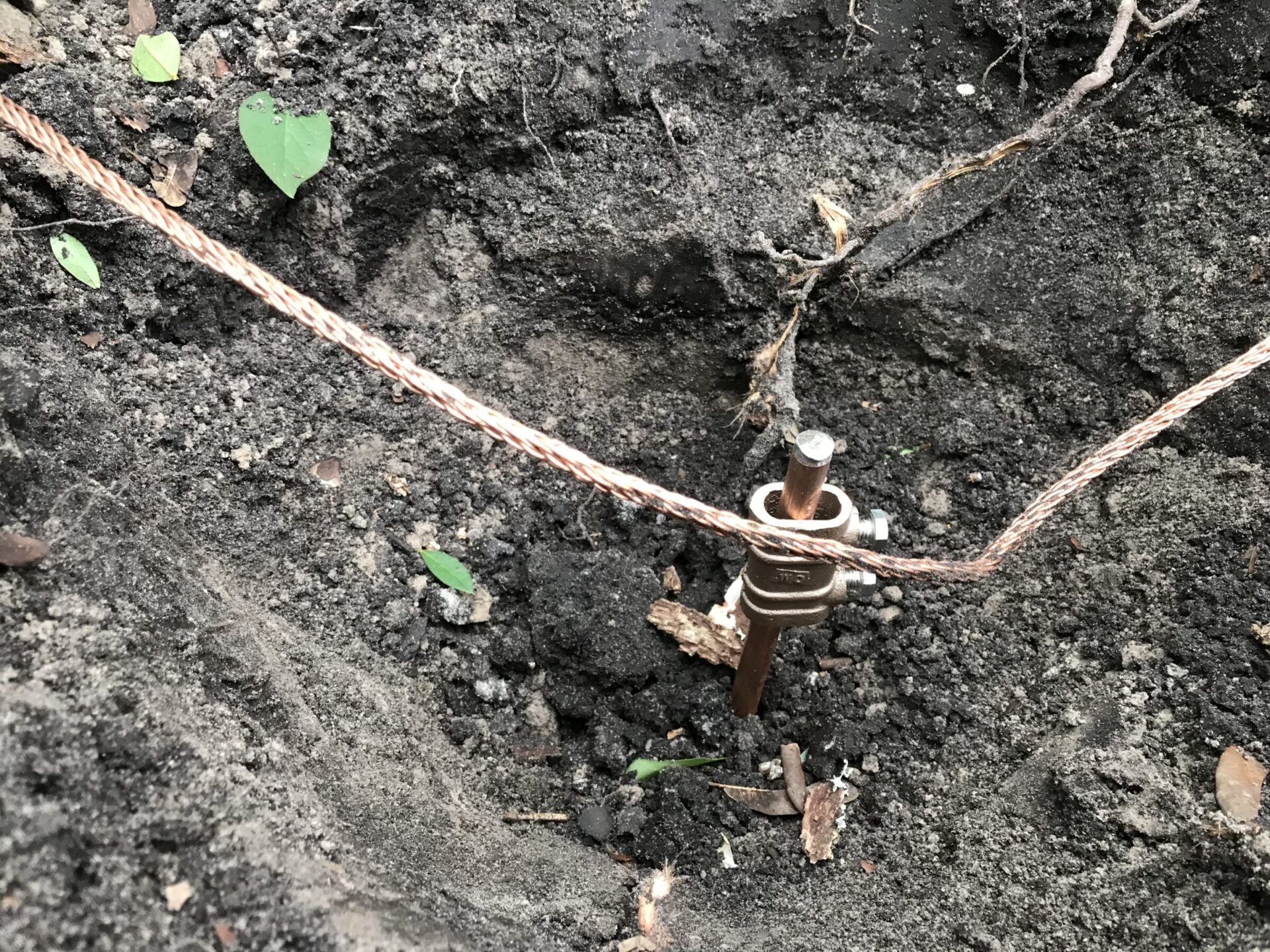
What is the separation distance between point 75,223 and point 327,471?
0.62m

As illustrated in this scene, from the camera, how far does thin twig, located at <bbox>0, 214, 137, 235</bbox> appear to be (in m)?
1.40

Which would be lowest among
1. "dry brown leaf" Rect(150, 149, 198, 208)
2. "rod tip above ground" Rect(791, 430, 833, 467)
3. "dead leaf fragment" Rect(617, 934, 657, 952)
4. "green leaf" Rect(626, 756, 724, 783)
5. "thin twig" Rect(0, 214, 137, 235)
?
"green leaf" Rect(626, 756, 724, 783)

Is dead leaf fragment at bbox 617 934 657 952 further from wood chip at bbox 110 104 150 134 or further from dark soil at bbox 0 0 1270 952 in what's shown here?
wood chip at bbox 110 104 150 134

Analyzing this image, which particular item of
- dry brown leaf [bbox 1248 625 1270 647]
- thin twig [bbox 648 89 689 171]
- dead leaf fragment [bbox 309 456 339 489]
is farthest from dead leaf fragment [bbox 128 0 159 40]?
dry brown leaf [bbox 1248 625 1270 647]

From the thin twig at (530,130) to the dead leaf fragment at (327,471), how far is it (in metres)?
0.82

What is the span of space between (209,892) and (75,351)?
1.02 metres

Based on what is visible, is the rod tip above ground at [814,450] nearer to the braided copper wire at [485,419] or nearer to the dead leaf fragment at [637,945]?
the braided copper wire at [485,419]

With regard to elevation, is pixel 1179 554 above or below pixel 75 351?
above

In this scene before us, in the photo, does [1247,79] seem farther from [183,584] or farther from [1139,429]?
[183,584]

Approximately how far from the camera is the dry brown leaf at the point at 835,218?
1853mm

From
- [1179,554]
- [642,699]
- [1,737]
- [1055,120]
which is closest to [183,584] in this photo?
[1,737]

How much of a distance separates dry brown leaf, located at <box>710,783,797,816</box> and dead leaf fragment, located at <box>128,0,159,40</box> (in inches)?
74.3

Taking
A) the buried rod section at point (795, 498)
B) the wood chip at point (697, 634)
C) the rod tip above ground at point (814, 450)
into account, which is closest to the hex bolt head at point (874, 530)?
the buried rod section at point (795, 498)

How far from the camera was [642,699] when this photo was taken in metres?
1.54
